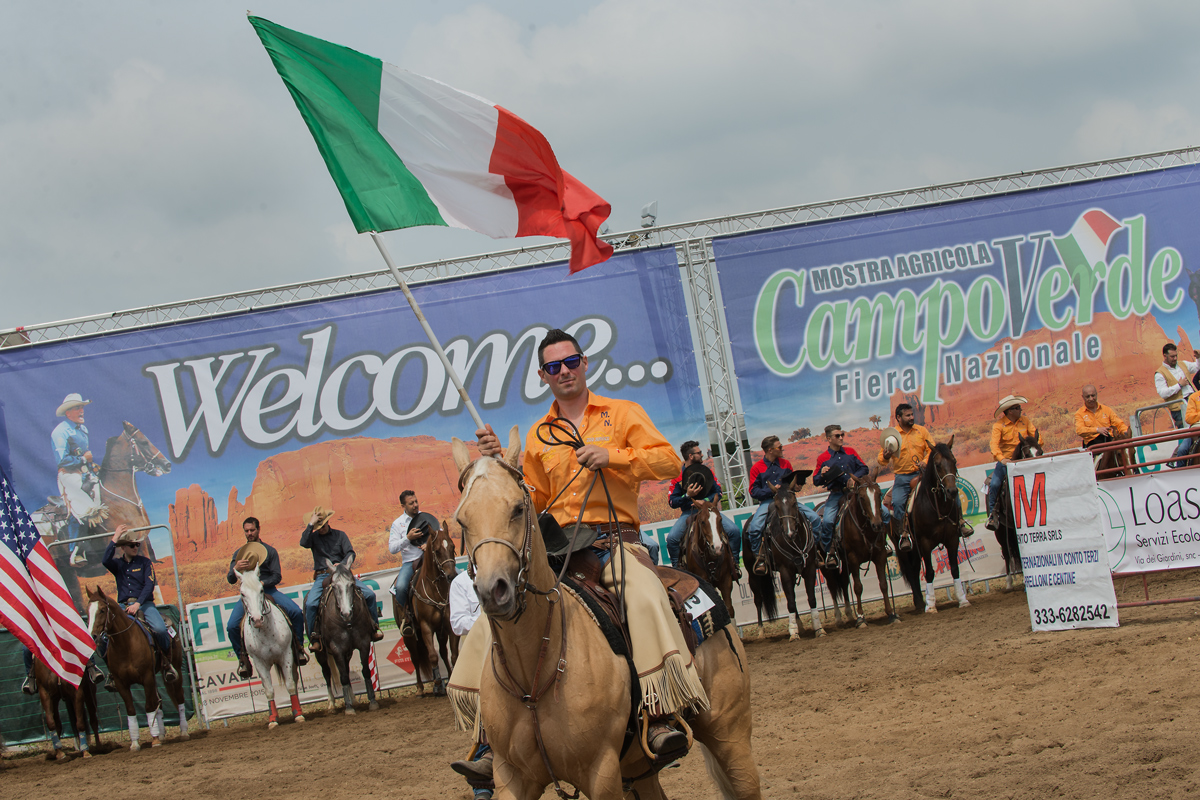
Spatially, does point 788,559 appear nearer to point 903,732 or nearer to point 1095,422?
point 1095,422

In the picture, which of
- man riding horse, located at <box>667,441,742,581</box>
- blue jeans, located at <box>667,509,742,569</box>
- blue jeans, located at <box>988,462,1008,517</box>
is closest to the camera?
man riding horse, located at <box>667,441,742,581</box>

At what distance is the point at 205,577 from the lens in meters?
15.3

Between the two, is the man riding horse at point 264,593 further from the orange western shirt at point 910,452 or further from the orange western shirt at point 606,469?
the orange western shirt at point 606,469

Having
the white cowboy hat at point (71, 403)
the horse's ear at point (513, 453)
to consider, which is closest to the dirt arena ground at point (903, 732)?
the horse's ear at point (513, 453)

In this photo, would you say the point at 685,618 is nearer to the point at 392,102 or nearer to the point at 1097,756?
the point at 1097,756

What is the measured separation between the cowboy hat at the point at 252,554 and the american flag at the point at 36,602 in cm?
224

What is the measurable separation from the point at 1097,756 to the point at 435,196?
17.5 feet

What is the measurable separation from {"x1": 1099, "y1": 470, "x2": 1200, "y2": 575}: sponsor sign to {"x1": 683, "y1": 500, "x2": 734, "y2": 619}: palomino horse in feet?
17.3

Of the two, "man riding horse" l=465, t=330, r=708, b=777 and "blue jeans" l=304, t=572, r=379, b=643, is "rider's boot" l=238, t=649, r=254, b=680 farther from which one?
"man riding horse" l=465, t=330, r=708, b=777

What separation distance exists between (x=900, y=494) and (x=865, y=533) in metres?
0.90

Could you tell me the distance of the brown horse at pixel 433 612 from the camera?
13305 mm

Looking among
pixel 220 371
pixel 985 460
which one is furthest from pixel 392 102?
pixel 985 460

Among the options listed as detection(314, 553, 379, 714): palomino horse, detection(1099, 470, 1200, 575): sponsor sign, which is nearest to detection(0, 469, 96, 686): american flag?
detection(314, 553, 379, 714): palomino horse

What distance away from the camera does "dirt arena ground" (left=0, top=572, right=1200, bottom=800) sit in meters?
5.99
